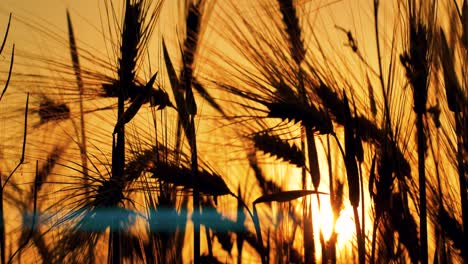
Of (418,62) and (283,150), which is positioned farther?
(283,150)

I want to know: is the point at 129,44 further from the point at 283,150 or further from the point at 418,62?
the point at 418,62

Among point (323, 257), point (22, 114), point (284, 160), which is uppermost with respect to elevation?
point (22, 114)

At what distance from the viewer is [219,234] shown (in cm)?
172

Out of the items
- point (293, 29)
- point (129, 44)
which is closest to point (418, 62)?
point (293, 29)

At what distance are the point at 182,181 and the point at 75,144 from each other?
0.30m

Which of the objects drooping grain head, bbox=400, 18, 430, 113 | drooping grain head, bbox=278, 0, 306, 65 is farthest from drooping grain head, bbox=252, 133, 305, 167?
drooping grain head, bbox=400, 18, 430, 113

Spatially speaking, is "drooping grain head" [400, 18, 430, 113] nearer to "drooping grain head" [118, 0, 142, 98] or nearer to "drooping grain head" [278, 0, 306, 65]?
"drooping grain head" [278, 0, 306, 65]

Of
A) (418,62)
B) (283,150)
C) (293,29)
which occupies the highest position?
(293,29)

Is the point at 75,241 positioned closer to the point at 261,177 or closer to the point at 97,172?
the point at 97,172

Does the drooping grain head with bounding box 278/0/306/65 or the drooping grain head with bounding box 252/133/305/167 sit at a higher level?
the drooping grain head with bounding box 278/0/306/65

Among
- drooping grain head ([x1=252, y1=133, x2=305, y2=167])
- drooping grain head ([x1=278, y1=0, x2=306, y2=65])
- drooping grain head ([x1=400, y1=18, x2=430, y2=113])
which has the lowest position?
drooping grain head ([x1=252, y1=133, x2=305, y2=167])

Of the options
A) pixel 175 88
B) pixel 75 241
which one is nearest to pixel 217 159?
pixel 175 88

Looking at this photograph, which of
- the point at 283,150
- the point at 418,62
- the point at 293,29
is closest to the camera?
the point at 418,62

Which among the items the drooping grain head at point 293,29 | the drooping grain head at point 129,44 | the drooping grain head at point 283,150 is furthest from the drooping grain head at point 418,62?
the drooping grain head at point 129,44
